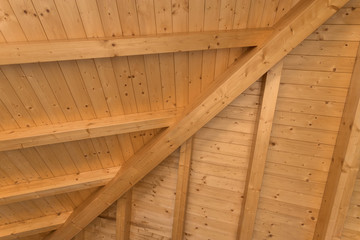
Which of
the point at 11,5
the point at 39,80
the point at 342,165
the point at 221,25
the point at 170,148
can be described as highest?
the point at 221,25

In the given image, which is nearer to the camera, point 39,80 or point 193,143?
point 39,80

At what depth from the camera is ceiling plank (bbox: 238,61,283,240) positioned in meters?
1.67

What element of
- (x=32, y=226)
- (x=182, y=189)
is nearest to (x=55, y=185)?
(x=32, y=226)

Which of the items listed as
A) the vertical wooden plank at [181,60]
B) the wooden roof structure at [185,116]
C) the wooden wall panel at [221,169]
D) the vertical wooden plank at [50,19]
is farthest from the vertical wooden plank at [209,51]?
the vertical wooden plank at [50,19]

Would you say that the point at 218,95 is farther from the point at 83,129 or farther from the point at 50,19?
the point at 50,19

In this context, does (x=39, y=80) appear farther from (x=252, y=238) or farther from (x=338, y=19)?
(x=252, y=238)

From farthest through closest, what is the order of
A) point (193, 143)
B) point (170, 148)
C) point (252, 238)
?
point (252, 238) < point (193, 143) < point (170, 148)

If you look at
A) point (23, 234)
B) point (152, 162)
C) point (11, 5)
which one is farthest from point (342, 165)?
point (23, 234)

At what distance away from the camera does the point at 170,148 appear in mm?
1886

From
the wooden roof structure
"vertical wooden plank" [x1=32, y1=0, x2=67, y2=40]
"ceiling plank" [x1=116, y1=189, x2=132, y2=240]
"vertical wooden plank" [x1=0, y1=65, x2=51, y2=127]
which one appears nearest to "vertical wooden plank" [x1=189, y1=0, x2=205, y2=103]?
the wooden roof structure

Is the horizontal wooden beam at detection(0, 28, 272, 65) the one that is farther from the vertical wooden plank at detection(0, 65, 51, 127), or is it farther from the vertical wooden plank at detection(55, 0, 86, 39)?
the vertical wooden plank at detection(0, 65, 51, 127)

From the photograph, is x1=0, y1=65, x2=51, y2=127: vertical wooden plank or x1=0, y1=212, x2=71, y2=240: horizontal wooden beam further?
x1=0, y1=212, x2=71, y2=240: horizontal wooden beam

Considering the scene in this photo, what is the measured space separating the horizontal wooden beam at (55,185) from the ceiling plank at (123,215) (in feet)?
1.00

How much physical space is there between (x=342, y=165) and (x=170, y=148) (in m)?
1.28
